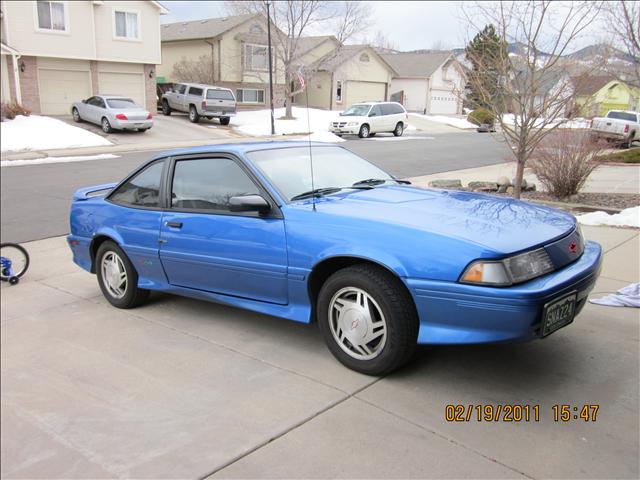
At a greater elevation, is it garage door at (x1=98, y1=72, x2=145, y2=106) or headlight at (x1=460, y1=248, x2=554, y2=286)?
garage door at (x1=98, y1=72, x2=145, y2=106)

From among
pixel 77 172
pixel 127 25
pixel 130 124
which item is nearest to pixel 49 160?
pixel 77 172

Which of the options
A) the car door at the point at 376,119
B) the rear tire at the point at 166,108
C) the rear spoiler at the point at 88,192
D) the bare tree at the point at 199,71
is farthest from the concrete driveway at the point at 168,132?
the rear spoiler at the point at 88,192

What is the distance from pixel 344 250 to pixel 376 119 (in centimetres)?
2654

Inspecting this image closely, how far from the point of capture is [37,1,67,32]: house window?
27828 millimetres

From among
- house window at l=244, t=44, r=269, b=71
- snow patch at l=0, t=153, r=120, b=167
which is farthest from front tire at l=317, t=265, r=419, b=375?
house window at l=244, t=44, r=269, b=71

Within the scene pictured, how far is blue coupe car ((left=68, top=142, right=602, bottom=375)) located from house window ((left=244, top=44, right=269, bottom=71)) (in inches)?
1484

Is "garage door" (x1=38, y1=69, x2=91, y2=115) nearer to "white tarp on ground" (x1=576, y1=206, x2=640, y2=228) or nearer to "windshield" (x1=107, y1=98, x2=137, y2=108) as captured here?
"windshield" (x1=107, y1=98, x2=137, y2=108)

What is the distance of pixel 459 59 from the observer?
36.9ft

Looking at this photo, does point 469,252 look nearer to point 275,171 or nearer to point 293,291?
point 293,291

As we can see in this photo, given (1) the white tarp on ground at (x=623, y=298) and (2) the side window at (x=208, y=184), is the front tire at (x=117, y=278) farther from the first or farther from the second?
(1) the white tarp on ground at (x=623, y=298)

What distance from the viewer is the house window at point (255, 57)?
40938 mm

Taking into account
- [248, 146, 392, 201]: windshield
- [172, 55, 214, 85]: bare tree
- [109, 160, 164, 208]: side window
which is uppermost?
[172, 55, 214, 85]: bare tree

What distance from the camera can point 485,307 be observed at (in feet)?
10.6

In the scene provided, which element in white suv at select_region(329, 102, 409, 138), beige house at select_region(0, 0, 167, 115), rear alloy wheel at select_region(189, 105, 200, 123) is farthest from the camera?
rear alloy wheel at select_region(189, 105, 200, 123)
